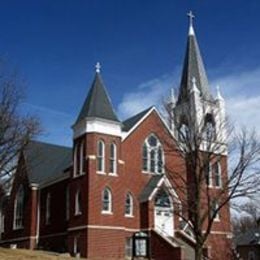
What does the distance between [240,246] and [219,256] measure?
120ft

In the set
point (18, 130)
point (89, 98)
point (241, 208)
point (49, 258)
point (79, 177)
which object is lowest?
point (49, 258)

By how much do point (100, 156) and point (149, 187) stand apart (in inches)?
203

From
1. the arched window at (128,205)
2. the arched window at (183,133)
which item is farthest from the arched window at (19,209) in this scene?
the arched window at (183,133)

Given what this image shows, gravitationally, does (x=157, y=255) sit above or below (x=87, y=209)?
below

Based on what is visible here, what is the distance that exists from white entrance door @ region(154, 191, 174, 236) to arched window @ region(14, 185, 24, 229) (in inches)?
594

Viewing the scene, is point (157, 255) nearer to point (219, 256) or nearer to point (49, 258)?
point (219, 256)

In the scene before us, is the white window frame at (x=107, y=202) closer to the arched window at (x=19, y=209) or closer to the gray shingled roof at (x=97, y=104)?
the gray shingled roof at (x=97, y=104)

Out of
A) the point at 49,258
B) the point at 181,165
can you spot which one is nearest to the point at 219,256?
the point at 181,165

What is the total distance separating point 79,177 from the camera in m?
42.0

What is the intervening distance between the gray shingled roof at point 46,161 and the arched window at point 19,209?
2.30 meters

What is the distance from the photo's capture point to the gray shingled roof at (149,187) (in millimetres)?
43125

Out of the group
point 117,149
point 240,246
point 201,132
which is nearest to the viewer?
point 201,132

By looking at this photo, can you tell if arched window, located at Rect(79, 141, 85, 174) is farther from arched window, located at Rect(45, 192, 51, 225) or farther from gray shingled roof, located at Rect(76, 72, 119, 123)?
arched window, located at Rect(45, 192, 51, 225)

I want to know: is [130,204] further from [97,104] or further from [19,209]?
[19,209]
